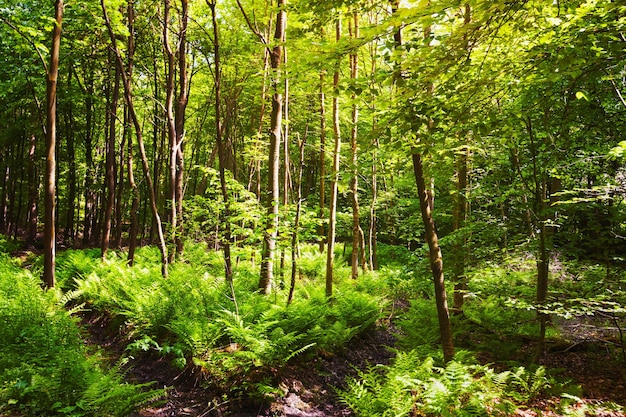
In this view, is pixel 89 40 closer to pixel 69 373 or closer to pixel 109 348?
pixel 109 348

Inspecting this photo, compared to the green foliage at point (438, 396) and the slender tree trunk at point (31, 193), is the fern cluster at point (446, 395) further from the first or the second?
the slender tree trunk at point (31, 193)

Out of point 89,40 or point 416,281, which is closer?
point 416,281

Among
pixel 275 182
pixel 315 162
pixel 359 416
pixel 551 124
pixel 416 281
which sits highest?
pixel 315 162

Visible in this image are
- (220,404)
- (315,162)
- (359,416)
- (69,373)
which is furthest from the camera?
(315,162)

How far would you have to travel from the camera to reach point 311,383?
19.1 feet

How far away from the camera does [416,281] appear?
22.5ft

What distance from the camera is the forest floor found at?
4754 millimetres

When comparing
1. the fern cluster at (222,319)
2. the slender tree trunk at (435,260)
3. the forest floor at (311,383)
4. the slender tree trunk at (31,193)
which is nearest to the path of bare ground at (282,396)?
the forest floor at (311,383)

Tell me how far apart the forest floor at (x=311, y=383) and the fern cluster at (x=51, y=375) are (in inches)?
16.4

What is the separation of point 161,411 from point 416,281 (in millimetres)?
4698

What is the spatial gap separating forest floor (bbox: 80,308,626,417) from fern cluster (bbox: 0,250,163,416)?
16.4 inches

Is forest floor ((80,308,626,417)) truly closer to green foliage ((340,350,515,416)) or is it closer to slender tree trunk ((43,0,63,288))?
green foliage ((340,350,515,416))

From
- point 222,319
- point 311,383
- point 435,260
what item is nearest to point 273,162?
point 222,319

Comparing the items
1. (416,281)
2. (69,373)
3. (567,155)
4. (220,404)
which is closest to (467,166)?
(567,155)
